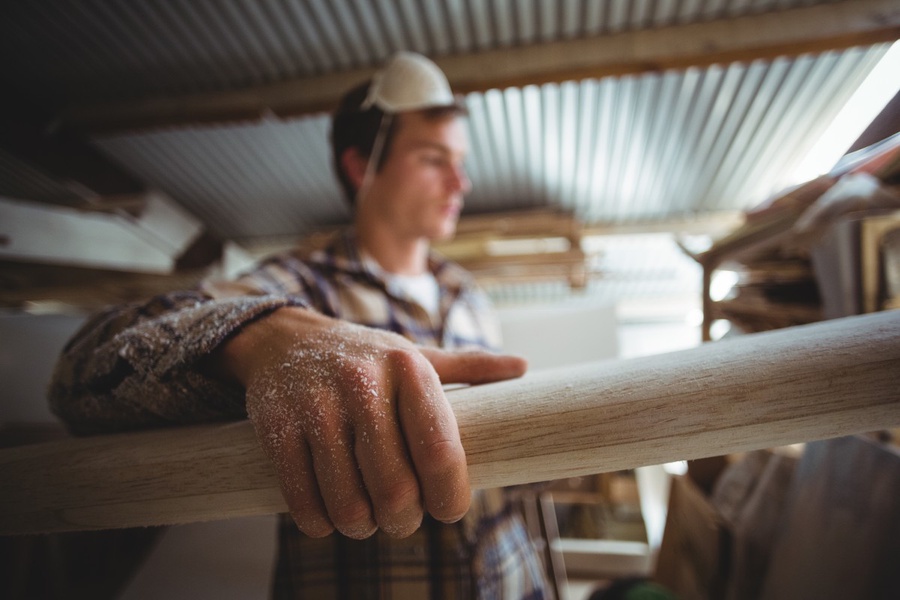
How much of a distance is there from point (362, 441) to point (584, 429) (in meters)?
0.26

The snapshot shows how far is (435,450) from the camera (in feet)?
1.35

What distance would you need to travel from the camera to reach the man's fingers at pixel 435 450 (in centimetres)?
41

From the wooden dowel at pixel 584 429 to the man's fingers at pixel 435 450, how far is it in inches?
1.8

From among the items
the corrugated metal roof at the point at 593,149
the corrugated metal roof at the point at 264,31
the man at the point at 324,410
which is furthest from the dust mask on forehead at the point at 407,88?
the man at the point at 324,410

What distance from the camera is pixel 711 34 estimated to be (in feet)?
6.48

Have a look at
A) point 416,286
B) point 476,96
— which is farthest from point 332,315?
point 476,96

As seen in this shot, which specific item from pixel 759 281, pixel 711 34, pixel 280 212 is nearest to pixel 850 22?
pixel 711 34

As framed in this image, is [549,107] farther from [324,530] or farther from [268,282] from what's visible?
[324,530]

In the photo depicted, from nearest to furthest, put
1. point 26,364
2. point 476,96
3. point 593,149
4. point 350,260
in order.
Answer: point 26,364 → point 350,260 → point 476,96 → point 593,149

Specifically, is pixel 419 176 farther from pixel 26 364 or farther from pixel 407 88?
pixel 26 364

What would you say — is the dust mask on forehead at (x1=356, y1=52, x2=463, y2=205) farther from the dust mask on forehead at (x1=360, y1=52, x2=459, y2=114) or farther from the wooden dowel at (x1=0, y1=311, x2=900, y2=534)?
the wooden dowel at (x1=0, y1=311, x2=900, y2=534)

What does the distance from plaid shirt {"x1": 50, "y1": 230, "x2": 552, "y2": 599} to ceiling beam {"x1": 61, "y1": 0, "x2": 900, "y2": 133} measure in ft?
3.76

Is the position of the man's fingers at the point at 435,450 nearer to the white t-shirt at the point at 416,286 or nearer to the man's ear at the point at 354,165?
the white t-shirt at the point at 416,286

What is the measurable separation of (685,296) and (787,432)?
6.25 metres
